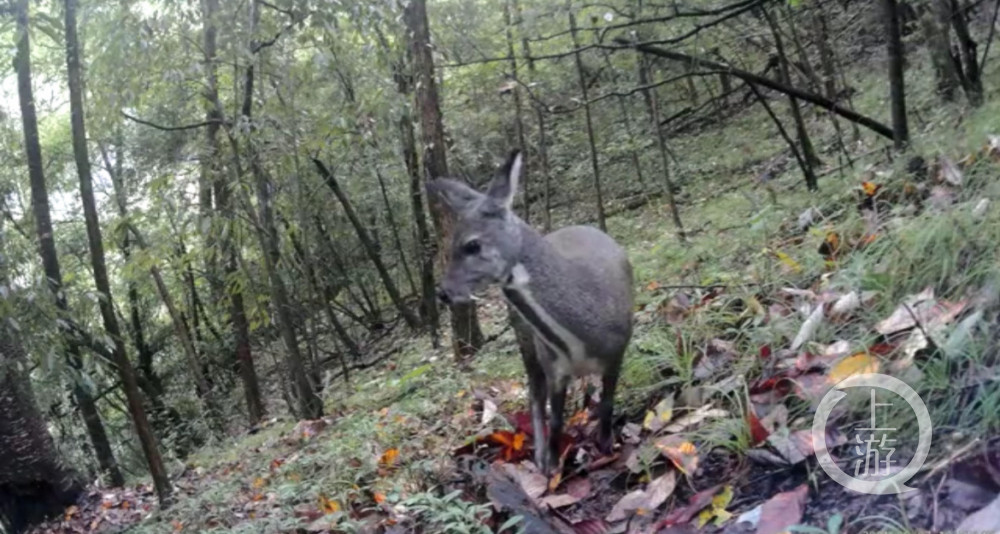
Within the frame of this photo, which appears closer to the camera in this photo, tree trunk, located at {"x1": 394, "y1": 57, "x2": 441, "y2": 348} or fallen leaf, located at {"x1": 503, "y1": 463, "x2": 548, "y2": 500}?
fallen leaf, located at {"x1": 503, "y1": 463, "x2": 548, "y2": 500}

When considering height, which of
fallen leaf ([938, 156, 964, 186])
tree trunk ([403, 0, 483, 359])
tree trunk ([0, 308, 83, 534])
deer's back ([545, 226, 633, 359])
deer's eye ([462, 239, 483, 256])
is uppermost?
tree trunk ([403, 0, 483, 359])

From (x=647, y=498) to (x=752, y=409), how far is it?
0.60m

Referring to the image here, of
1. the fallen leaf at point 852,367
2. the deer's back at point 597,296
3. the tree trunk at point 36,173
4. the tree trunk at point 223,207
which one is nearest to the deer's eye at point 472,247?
the deer's back at point 597,296

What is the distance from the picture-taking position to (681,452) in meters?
3.99

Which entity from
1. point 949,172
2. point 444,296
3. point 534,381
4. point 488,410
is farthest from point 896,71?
point 444,296

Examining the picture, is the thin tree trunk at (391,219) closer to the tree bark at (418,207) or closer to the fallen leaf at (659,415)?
the tree bark at (418,207)

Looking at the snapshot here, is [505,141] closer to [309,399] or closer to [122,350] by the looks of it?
[309,399]

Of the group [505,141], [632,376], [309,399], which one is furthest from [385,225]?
[632,376]

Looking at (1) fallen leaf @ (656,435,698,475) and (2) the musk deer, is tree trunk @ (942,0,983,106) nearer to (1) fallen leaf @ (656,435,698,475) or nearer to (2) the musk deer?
(2) the musk deer

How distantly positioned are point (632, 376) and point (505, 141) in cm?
937

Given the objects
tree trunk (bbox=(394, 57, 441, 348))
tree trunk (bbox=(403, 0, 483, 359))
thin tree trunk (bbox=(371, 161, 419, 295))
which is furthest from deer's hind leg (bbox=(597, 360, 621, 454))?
thin tree trunk (bbox=(371, 161, 419, 295))

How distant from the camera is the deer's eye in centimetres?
452

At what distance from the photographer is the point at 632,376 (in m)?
5.35
